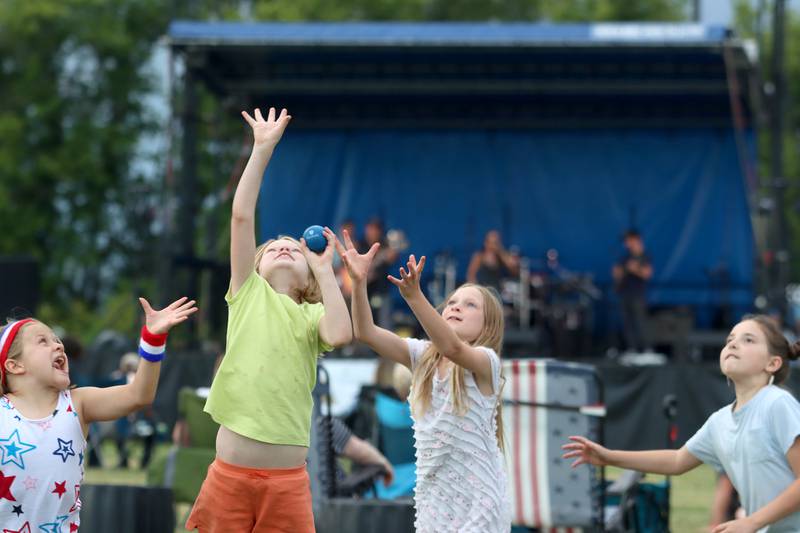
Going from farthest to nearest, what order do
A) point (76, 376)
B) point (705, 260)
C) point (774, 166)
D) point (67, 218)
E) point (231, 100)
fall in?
point (67, 218), point (705, 260), point (231, 100), point (774, 166), point (76, 376)

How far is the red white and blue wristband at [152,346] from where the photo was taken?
4652 millimetres

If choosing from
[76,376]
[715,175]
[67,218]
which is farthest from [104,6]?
[76,376]

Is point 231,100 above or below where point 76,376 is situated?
above

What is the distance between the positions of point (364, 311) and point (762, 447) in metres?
1.50

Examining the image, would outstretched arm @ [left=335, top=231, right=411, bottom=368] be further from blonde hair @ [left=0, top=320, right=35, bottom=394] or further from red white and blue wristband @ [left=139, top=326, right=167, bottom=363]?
blonde hair @ [left=0, top=320, right=35, bottom=394]

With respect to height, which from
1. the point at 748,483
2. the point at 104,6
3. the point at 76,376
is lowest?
the point at 748,483

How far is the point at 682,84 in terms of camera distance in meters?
18.4

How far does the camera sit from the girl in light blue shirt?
4965mm

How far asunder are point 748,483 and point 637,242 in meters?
13.8

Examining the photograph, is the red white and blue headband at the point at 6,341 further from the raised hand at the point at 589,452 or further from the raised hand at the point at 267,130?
the raised hand at the point at 589,452

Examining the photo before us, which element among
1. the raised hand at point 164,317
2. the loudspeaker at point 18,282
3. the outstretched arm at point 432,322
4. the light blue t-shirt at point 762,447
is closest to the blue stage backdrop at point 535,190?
the loudspeaker at point 18,282

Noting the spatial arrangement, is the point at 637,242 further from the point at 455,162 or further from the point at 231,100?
the point at 231,100

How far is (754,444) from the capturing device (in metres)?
5.07

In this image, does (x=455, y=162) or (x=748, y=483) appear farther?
(x=455, y=162)
